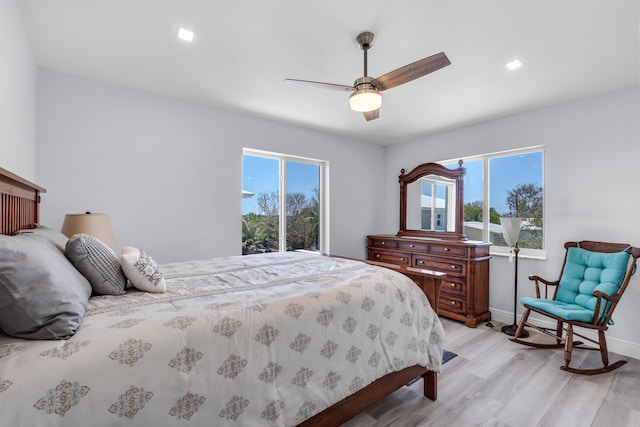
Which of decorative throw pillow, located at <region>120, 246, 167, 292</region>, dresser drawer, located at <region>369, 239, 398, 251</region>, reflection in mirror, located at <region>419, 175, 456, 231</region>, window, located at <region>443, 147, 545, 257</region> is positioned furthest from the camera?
dresser drawer, located at <region>369, 239, 398, 251</region>

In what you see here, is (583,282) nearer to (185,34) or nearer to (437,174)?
(437,174)

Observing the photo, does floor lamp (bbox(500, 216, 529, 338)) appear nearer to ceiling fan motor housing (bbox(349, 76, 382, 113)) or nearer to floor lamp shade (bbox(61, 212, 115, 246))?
ceiling fan motor housing (bbox(349, 76, 382, 113))

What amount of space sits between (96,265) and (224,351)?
82cm

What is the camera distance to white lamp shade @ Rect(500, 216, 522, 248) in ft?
10.3

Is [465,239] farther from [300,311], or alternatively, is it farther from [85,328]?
[85,328]

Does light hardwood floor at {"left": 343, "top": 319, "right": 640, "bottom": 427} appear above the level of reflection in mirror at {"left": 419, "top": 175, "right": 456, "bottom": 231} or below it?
below

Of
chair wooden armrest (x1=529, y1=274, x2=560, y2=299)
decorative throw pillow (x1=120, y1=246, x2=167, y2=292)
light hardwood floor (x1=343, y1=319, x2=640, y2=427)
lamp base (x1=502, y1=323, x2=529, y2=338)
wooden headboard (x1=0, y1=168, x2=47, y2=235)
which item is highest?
wooden headboard (x1=0, y1=168, x2=47, y2=235)

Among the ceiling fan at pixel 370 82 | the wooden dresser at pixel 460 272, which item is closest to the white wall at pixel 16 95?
the ceiling fan at pixel 370 82

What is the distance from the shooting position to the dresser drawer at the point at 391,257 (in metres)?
4.11

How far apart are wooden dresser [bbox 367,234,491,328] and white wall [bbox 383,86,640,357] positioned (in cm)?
26

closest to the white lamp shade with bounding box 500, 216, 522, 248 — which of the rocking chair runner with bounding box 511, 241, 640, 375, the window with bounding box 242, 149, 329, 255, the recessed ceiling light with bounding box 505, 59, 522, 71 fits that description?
the rocking chair runner with bounding box 511, 241, 640, 375

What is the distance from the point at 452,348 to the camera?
2842 mm

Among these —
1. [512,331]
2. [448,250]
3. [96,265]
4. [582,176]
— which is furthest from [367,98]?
[512,331]

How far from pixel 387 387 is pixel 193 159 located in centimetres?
288
